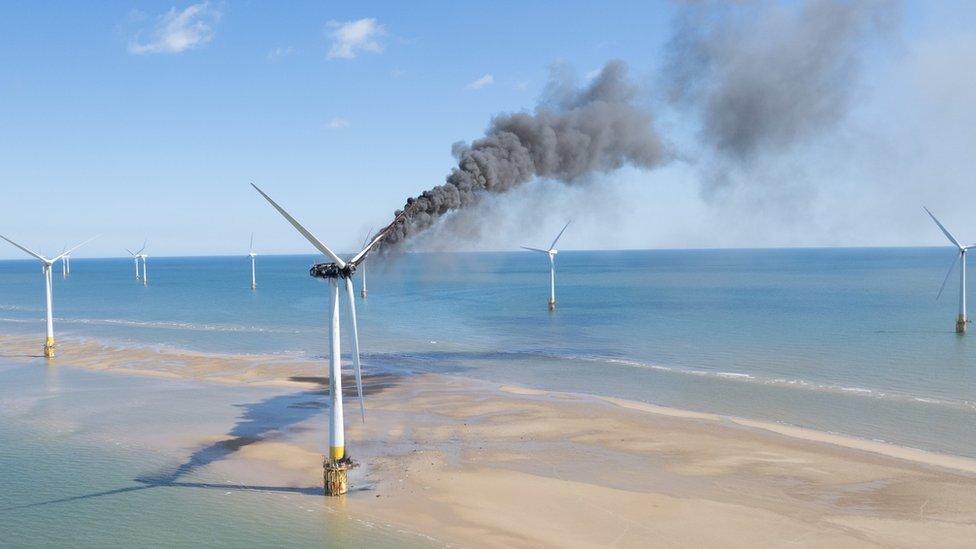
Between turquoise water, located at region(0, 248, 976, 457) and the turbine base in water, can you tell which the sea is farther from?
the turbine base in water

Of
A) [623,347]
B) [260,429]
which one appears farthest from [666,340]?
[260,429]

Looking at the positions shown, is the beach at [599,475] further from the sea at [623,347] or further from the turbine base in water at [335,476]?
the sea at [623,347]

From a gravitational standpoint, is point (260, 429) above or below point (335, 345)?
below

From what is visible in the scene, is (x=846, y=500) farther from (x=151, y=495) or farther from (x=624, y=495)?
(x=151, y=495)

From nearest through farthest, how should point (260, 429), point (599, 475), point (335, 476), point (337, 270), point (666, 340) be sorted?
point (337, 270), point (335, 476), point (599, 475), point (260, 429), point (666, 340)

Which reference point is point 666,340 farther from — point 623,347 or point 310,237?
point 310,237

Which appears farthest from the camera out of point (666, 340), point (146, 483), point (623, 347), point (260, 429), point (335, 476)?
point (666, 340)

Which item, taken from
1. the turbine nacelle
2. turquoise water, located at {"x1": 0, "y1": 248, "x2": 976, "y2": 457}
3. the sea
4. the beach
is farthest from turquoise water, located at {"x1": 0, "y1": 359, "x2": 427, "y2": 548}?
turquoise water, located at {"x1": 0, "y1": 248, "x2": 976, "y2": 457}
